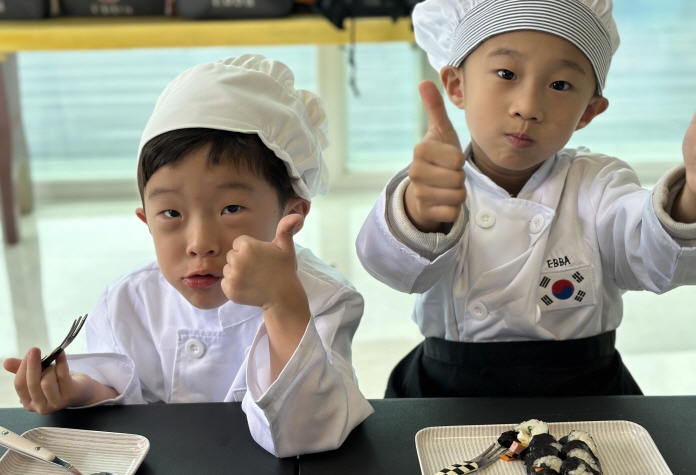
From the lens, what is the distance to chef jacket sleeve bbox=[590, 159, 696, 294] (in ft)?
3.04

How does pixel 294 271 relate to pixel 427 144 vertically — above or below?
below

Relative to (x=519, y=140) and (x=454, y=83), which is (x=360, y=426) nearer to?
(x=519, y=140)

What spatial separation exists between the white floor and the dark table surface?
1141mm

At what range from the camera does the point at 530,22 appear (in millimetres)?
1018

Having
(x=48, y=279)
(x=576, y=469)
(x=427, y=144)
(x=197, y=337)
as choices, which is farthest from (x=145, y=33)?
(x=576, y=469)

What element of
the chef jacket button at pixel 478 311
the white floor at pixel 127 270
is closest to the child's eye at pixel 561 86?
the chef jacket button at pixel 478 311

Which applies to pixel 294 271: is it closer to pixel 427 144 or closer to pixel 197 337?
pixel 427 144

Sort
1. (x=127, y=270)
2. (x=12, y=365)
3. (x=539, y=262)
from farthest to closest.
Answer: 1. (x=127, y=270)
2. (x=539, y=262)
3. (x=12, y=365)

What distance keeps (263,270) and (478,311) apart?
466 millimetres

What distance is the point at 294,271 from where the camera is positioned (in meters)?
0.80

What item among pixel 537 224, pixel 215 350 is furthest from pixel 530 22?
pixel 215 350

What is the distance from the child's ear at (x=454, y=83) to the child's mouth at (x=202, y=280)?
48 centimetres

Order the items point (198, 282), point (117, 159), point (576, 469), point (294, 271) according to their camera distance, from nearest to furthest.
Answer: point (576, 469), point (294, 271), point (198, 282), point (117, 159)

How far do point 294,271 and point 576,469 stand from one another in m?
0.34
